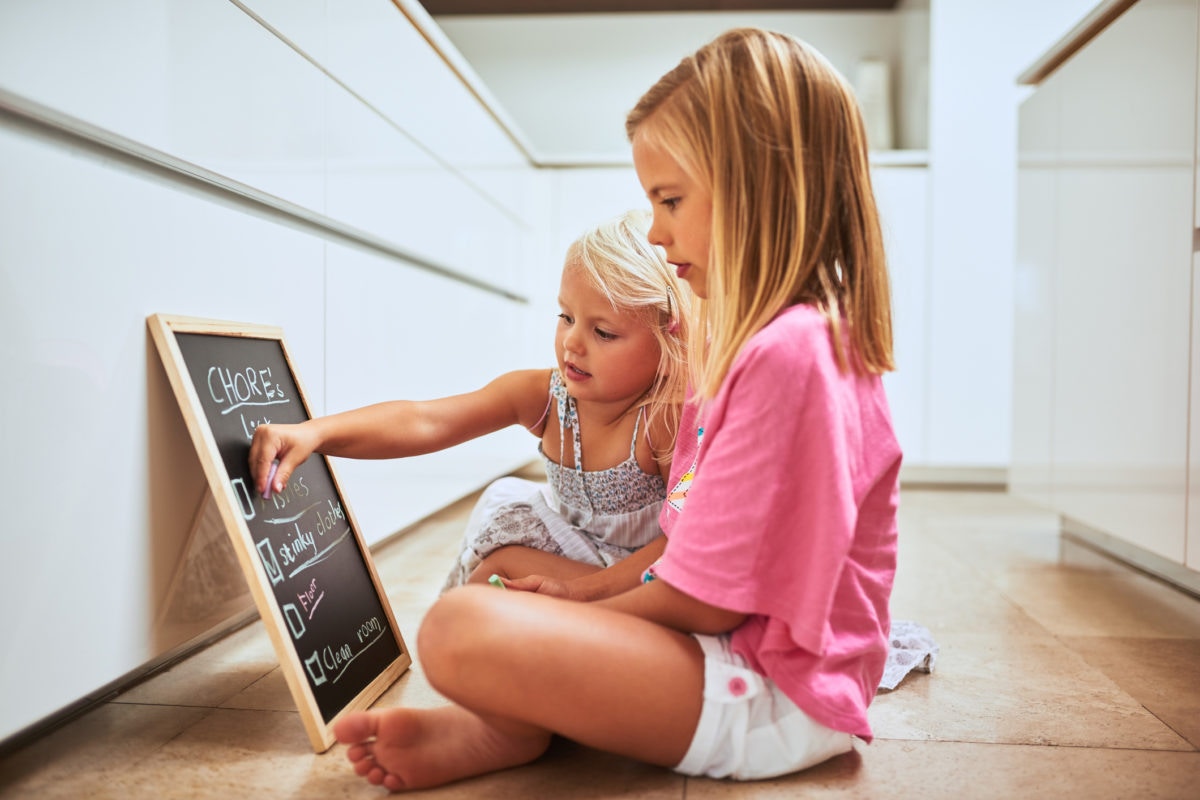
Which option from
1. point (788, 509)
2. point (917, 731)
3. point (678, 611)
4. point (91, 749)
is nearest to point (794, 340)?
point (788, 509)

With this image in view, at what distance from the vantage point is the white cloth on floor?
1.13m

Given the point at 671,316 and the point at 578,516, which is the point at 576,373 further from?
the point at 578,516

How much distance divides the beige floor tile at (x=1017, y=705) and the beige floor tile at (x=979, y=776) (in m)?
0.03

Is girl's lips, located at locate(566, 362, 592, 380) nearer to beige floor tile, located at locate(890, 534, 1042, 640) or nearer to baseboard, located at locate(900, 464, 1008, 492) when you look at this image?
beige floor tile, located at locate(890, 534, 1042, 640)

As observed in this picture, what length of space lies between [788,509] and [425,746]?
38cm

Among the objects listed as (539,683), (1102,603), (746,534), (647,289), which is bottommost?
(1102,603)

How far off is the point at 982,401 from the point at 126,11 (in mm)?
2593

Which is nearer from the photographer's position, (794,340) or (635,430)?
(794,340)

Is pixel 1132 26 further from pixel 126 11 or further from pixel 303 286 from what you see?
pixel 126 11

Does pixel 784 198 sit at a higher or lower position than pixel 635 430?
higher

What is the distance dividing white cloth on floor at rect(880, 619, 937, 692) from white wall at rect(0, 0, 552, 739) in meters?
0.80

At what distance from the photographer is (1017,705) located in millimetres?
1067

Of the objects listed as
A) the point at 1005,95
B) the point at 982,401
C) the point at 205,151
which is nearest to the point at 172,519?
the point at 205,151

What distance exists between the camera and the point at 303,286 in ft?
4.30
